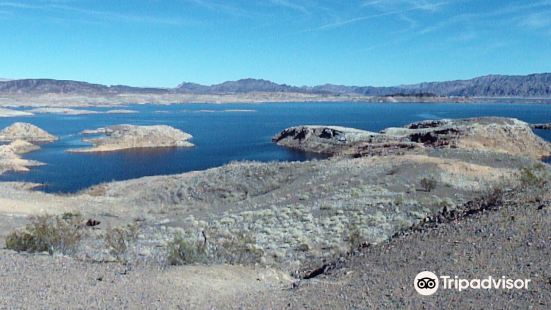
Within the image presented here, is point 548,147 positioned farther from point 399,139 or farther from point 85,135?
point 85,135

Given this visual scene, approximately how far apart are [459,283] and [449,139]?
165 feet

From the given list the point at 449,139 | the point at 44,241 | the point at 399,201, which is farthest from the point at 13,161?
the point at 44,241

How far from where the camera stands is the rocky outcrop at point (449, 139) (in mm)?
55156

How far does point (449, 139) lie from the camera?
2217 inches

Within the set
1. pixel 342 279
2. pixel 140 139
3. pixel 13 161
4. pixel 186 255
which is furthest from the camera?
pixel 140 139

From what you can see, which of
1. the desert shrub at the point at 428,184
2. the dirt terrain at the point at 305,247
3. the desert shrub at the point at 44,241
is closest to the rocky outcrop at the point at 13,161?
the dirt terrain at the point at 305,247

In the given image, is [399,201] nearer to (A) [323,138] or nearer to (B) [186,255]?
(B) [186,255]

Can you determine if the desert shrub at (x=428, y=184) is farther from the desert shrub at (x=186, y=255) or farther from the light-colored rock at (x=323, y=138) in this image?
the light-colored rock at (x=323, y=138)

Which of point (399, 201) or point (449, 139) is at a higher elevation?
point (399, 201)

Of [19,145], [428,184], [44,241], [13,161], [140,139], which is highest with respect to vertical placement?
[44,241]

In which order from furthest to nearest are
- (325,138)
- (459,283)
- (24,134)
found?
(24,134)
(325,138)
(459,283)

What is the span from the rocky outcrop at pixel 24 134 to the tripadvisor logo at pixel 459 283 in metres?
72.4

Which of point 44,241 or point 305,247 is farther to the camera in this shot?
point 305,247

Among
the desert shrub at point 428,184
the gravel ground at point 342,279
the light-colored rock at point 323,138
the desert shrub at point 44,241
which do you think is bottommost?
the light-colored rock at point 323,138
